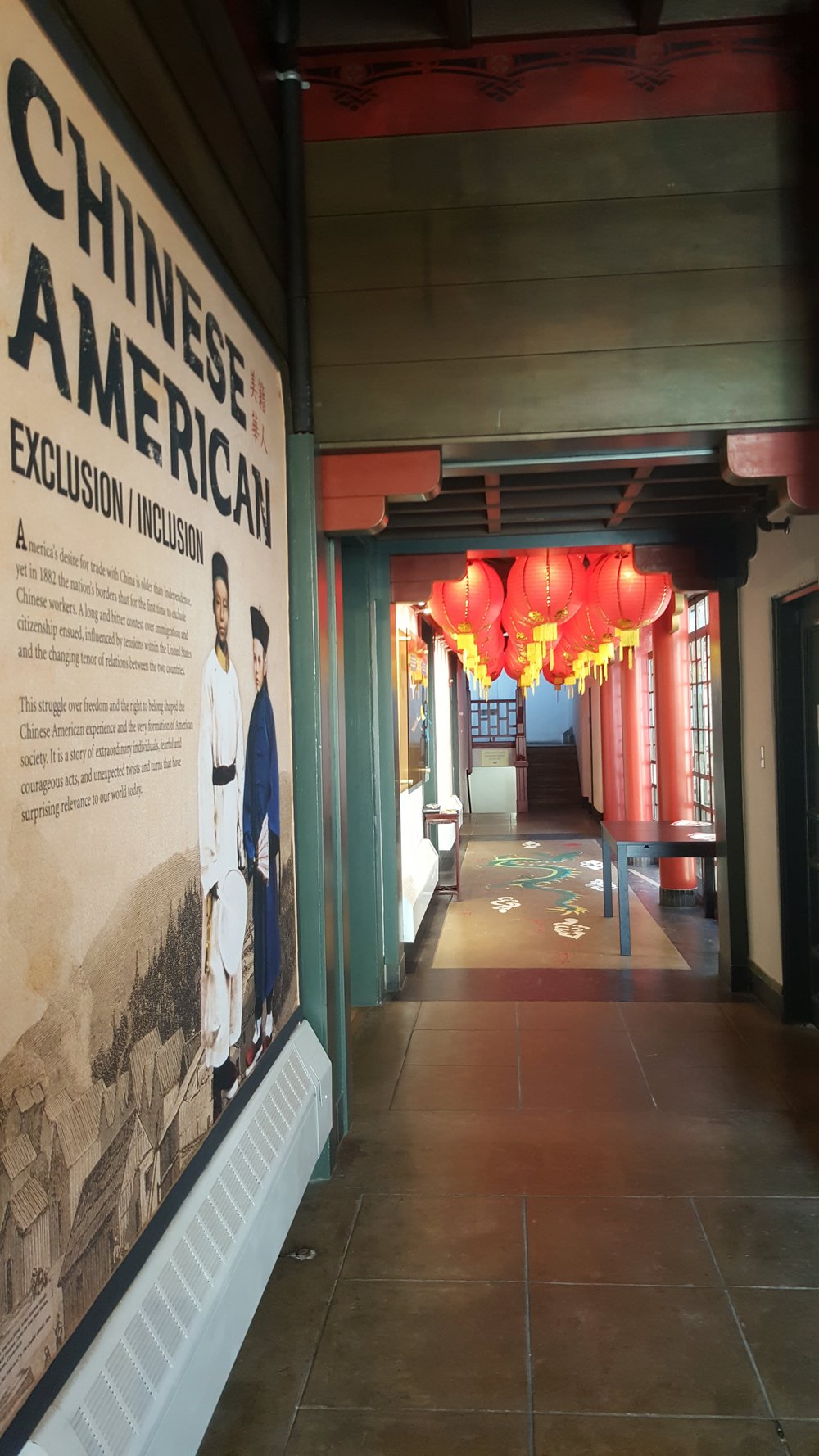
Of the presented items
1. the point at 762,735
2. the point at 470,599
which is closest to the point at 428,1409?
the point at 762,735

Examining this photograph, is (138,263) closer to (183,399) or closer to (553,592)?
(183,399)

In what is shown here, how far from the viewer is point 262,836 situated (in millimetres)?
2760

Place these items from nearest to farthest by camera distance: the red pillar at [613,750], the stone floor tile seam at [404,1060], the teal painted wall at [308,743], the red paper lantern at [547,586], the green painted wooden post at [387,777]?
the teal painted wall at [308,743] < the stone floor tile seam at [404,1060] < the red paper lantern at [547,586] < the green painted wooden post at [387,777] < the red pillar at [613,750]

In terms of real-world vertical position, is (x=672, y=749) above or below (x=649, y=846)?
above

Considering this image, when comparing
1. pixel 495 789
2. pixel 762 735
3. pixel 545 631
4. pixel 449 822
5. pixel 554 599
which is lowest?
pixel 495 789

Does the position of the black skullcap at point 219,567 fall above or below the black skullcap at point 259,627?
above

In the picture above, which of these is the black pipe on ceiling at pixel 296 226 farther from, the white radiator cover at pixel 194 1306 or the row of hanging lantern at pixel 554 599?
the row of hanging lantern at pixel 554 599

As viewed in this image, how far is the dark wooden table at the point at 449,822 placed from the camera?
825 centimetres

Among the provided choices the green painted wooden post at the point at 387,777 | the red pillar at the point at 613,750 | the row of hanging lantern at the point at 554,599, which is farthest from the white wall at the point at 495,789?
the green painted wooden post at the point at 387,777

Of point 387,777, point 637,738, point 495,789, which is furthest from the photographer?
point 495,789

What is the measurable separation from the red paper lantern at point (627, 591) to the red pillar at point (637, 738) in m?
4.80

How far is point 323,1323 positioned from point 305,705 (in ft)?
5.83

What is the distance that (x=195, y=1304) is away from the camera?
1.85m

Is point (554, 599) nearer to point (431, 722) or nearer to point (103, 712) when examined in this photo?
point (103, 712)
